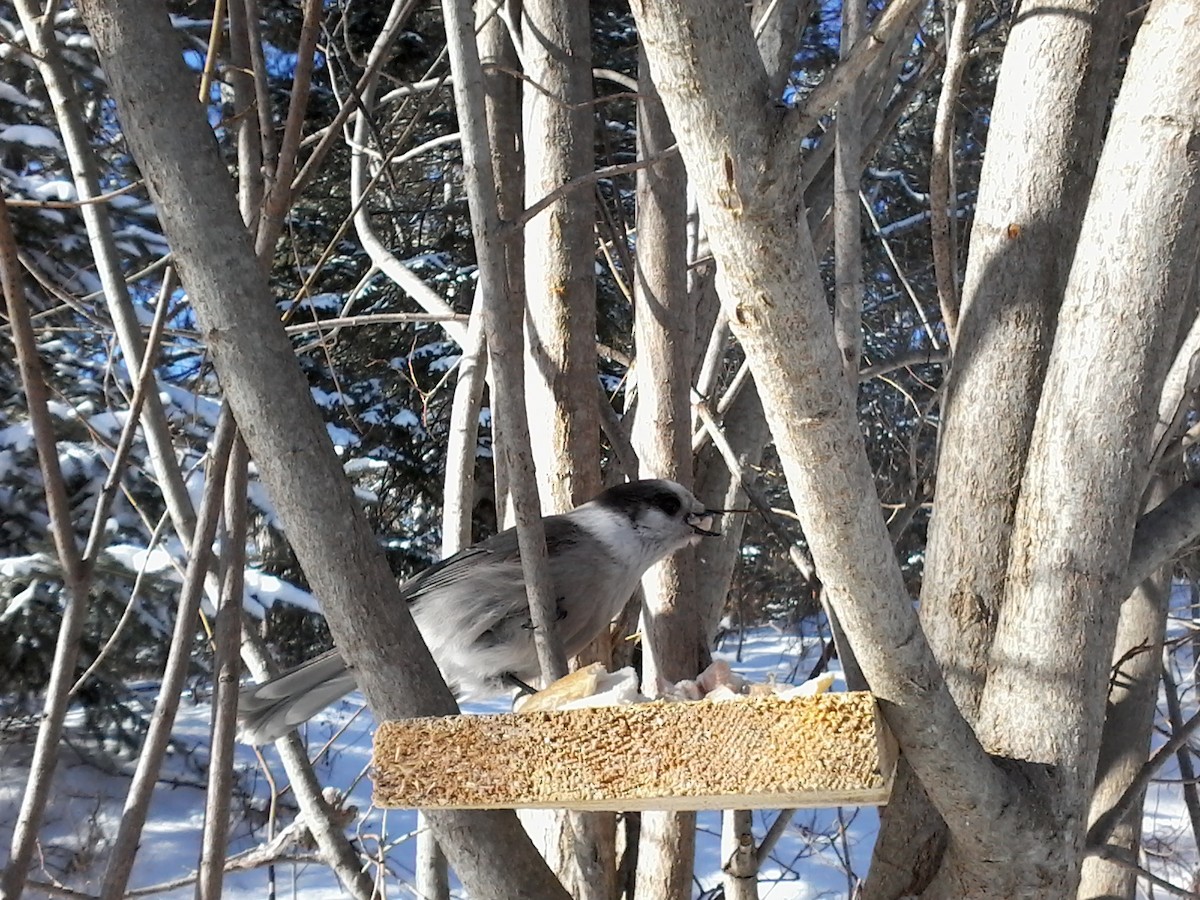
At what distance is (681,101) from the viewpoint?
2.24 feet

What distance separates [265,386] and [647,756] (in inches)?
18.8

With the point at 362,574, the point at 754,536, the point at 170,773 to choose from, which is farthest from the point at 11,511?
the point at 362,574

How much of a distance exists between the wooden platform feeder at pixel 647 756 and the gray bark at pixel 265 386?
0.14m

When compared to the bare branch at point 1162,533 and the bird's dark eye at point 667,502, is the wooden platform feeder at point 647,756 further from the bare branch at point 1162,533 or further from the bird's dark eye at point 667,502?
the bird's dark eye at point 667,502

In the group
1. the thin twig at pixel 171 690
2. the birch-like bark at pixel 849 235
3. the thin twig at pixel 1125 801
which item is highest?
the birch-like bark at pixel 849 235

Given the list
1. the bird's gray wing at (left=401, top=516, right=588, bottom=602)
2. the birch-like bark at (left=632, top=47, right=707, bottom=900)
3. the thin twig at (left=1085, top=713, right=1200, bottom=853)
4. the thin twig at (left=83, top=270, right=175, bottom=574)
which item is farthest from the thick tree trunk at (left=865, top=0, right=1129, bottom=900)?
the thin twig at (left=83, top=270, right=175, bottom=574)

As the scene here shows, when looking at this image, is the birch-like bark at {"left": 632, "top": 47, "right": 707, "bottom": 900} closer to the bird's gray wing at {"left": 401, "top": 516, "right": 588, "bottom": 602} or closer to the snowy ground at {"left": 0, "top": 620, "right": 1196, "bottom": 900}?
the bird's gray wing at {"left": 401, "top": 516, "right": 588, "bottom": 602}

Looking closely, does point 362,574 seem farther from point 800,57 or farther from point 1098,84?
point 800,57

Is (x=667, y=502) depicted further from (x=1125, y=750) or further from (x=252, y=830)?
(x=252, y=830)

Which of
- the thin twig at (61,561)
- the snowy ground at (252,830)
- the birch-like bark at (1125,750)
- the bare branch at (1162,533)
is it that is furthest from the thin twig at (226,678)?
the snowy ground at (252,830)

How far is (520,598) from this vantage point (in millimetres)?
1754

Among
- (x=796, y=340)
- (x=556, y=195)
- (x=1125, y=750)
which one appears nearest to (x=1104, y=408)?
(x=796, y=340)

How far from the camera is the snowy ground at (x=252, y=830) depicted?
14.3 ft

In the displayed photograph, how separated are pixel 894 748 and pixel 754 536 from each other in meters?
5.08
